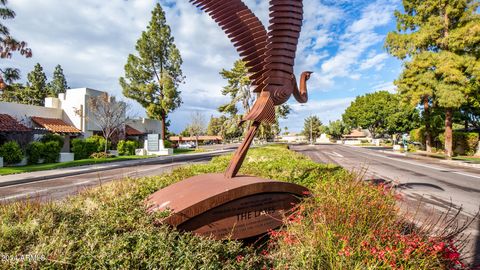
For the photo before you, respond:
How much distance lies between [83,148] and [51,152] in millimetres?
3400

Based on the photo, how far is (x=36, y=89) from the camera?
2013 inches

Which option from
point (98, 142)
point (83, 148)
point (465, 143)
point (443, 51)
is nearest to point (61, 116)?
point (98, 142)

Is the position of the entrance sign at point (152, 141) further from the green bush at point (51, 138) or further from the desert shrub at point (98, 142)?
the green bush at point (51, 138)

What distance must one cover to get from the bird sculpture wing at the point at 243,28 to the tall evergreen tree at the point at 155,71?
31.9 m

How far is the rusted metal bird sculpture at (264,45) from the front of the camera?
16.9 feet

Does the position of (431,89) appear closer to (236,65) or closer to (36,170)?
(236,65)

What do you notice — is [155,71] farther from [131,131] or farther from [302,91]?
[302,91]

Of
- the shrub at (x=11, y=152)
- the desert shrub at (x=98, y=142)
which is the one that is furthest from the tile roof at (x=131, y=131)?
the shrub at (x=11, y=152)

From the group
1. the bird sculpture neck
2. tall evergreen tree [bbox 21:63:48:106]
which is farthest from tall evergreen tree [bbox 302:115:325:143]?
the bird sculpture neck

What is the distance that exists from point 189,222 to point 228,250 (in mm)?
1105

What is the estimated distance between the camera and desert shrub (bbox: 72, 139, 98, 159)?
76.4 feet

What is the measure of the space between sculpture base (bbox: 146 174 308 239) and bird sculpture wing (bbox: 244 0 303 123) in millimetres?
1437

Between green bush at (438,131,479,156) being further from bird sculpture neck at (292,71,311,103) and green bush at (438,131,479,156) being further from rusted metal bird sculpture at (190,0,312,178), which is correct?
rusted metal bird sculpture at (190,0,312,178)

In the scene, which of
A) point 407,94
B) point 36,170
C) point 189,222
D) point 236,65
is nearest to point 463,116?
point 407,94
